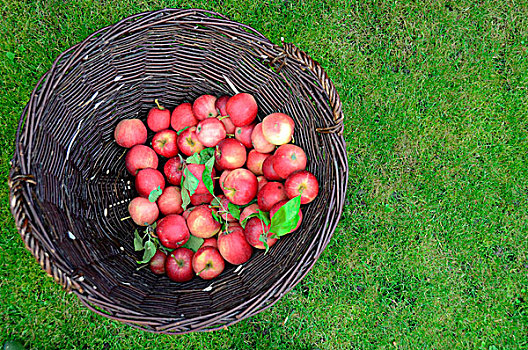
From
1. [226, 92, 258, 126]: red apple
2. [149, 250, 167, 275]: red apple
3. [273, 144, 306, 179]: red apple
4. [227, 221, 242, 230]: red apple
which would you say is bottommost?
[149, 250, 167, 275]: red apple

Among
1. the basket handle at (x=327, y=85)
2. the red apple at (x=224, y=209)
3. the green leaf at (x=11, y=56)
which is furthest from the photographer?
the green leaf at (x=11, y=56)

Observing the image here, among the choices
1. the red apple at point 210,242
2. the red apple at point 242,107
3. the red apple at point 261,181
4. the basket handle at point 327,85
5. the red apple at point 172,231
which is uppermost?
the basket handle at point 327,85

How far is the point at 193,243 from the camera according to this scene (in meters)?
2.17

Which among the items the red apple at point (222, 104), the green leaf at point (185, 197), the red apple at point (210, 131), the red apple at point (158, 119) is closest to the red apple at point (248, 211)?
the green leaf at point (185, 197)

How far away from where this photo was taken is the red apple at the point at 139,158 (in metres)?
2.19

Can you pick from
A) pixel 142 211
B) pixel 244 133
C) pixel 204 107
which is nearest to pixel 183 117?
pixel 204 107

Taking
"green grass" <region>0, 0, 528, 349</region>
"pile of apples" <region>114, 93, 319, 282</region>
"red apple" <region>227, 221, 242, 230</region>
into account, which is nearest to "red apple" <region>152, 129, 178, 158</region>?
"pile of apples" <region>114, 93, 319, 282</region>

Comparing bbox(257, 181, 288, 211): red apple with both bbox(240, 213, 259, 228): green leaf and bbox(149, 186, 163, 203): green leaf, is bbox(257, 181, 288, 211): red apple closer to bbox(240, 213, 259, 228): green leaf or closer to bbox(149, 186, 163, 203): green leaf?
bbox(240, 213, 259, 228): green leaf

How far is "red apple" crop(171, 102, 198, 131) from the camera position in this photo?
7.36 ft

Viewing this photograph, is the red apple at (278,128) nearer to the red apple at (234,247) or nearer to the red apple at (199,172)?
the red apple at (199,172)

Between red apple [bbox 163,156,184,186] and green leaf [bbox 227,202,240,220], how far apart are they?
36 cm

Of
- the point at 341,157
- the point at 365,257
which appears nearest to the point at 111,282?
the point at 341,157

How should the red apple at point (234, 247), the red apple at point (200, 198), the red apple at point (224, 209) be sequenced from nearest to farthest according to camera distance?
1. the red apple at point (234, 247)
2. the red apple at point (224, 209)
3. the red apple at point (200, 198)

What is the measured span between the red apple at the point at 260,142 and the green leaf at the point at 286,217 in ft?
1.61
